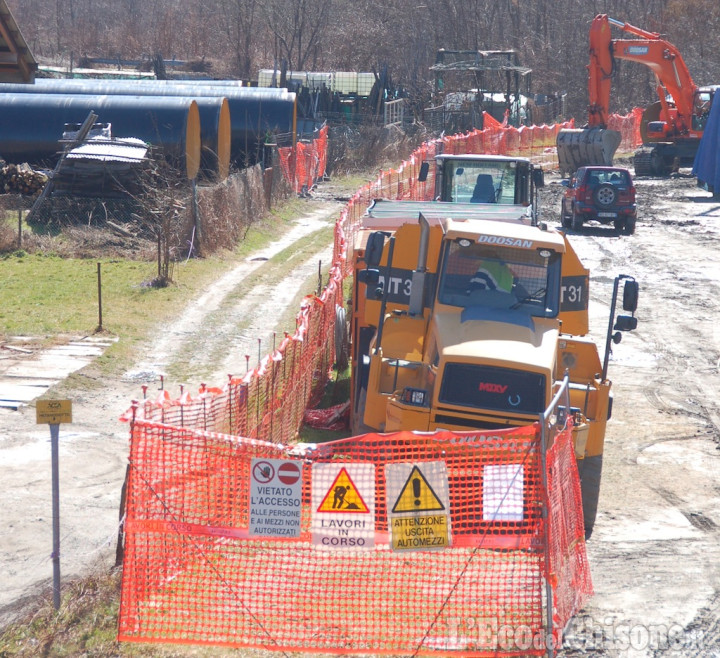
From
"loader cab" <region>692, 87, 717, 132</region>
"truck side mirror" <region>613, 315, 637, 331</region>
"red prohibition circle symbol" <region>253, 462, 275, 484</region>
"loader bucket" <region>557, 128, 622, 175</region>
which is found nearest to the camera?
"red prohibition circle symbol" <region>253, 462, 275, 484</region>

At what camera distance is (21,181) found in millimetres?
Answer: 25469

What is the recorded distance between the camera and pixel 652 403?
1326 cm

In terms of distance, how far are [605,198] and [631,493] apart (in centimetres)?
1773

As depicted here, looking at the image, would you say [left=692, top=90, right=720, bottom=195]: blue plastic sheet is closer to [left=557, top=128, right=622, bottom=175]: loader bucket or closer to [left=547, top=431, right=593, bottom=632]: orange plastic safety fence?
[left=557, top=128, right=622, bottom=175]: loader bucket

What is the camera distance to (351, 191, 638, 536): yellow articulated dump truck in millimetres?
8750

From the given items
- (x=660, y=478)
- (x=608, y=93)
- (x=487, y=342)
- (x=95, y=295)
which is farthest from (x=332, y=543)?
(x=608, y=93)

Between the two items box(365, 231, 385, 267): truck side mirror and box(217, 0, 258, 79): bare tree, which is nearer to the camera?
box(365, 231, 385, 267): truck side mirror

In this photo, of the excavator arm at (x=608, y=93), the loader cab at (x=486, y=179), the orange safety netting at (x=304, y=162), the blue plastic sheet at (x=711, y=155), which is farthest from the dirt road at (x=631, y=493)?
the excavator arm at (x=608, y=93)

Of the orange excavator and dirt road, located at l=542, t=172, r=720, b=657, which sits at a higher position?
the orange excavator

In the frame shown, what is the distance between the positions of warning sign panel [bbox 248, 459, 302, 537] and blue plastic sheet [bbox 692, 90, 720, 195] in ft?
97.3

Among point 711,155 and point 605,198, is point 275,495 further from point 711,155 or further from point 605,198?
point 711,155

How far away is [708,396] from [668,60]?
2708 cm

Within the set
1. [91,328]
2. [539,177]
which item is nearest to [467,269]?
[91,328]

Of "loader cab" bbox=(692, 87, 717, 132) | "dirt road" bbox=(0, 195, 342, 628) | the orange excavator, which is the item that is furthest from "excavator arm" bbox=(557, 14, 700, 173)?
"dirt road" bbox=(0, 195, 342, 628)
